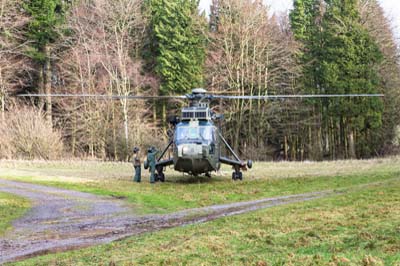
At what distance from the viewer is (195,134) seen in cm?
2194

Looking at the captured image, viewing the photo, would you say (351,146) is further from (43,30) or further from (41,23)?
(41,23)

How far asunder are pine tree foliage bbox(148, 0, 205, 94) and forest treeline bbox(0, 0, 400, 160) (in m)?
0.09

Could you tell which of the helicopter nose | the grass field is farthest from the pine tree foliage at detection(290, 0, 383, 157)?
the helicopter nose

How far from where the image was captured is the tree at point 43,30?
4325cm

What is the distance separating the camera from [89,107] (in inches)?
1646

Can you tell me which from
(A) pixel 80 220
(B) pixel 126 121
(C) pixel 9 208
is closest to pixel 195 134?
(C) pixel 9 208

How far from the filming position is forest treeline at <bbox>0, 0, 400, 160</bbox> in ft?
136

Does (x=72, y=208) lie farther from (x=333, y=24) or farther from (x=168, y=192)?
(x=333, y=24)

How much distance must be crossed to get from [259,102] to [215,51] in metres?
6.15

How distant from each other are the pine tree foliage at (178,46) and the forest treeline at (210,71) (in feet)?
0.31

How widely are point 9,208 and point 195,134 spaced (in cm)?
887

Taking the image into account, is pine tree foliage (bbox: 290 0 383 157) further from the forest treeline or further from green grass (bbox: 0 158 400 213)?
green grass (bbox: 0 158 400 213)

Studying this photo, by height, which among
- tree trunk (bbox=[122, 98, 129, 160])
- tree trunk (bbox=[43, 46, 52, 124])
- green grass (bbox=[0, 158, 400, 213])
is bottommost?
green grass (bbox=[0, 158, 400, 213])

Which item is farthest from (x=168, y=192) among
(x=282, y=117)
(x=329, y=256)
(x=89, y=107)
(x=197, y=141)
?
(x=282, y=117)
